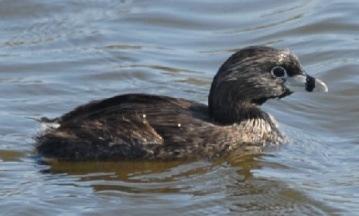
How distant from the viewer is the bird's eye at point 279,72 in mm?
13576

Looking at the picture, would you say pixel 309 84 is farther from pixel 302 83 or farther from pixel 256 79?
pixel 256 79

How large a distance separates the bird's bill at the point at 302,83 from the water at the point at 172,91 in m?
0.52

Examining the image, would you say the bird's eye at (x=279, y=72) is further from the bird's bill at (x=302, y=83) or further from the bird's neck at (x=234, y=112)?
the bird's neck at (x=234, y=112)

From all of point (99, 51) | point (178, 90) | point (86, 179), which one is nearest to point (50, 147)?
point (86, 179)

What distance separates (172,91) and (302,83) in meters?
2.14

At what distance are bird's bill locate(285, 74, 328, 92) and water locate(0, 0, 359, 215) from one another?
1.71ft

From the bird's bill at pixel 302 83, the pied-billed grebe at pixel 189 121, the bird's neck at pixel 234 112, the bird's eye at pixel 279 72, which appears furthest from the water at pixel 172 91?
the bird's eye at pixel 279 72

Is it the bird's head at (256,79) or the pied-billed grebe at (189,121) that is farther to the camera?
the bird's head at (256,79)

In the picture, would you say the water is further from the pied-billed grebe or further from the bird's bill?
the bird's bill

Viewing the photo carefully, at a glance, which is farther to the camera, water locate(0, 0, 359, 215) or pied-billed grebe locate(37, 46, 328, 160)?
pied-billed grebe locate(37, 46, 328, 160)

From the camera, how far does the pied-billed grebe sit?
13047 mm

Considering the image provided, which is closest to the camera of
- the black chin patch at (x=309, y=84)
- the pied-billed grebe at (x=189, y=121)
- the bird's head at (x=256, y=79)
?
the pied-billed grebe at (x=189, y=121)

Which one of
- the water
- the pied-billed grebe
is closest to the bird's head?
the pied-billed grebe

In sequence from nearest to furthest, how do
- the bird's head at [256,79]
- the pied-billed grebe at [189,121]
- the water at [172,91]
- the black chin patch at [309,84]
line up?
1. the water at [172,91]
2. the pied-billed grebe at [189,121]
3. the bird's head at [256,79]
4. the black chin patch at [309,84]
